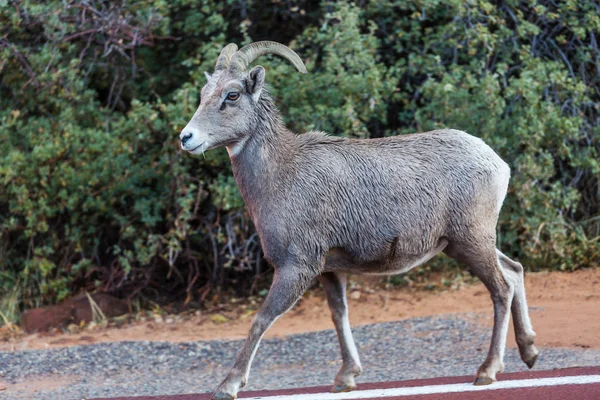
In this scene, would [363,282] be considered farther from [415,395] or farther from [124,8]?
[415,395]

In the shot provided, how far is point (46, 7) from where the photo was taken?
1011cm

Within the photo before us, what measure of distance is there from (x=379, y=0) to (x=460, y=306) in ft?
12.4

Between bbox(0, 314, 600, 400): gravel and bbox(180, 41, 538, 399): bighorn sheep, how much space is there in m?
1.04

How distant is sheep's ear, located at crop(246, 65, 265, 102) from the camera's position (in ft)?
20.1

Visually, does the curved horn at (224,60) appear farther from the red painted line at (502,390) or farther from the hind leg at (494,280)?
the red painted line at (502,390)

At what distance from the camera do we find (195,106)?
1016 centimetres

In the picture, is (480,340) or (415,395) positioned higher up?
(415,395)

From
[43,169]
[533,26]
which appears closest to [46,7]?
[43,169]

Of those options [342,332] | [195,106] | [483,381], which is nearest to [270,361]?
[342,332]

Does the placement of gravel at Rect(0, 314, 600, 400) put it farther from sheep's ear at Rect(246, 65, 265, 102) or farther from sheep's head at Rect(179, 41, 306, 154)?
sheep's ear at Rect(246, 65, 265, 102)

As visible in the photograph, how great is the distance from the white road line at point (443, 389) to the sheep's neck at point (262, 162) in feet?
4.12

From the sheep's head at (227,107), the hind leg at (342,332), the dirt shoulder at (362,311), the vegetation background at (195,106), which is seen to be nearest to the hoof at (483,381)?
the hind leg at (342,332)

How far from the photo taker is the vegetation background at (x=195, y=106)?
10.2 m

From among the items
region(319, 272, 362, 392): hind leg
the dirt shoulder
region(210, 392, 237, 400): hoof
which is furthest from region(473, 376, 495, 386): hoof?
the dirt shoulder
